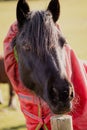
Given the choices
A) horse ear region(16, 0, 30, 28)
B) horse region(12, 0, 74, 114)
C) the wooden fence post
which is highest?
horse ear region(16, 0, 30, 28)

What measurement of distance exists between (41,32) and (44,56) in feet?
0.58

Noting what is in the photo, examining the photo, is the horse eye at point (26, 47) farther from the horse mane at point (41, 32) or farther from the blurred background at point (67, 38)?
the blurred background at point (67, 38)

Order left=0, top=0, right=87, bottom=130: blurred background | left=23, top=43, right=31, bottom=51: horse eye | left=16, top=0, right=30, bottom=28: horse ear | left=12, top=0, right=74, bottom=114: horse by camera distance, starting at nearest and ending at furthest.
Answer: left=12, top=0, right=74, bottom=114: horse, left=23, top=43, right=31, bottom=51: horse eye, left=16, top=0, right=30, bottom=28: horse ear, left=0, top=0, right=87, bottom=130: blurred background

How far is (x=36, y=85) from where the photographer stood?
296cm

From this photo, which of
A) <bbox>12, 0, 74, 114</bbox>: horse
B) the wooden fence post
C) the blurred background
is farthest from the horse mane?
the wooden fence post

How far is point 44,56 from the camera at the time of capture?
109 inches

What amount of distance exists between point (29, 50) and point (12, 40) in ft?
1.49

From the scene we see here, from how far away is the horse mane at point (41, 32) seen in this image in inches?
109

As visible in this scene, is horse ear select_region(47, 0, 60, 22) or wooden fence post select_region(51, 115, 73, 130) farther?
horse ear select_region(47, 0, 60, 22)

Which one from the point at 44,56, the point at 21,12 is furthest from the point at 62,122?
the point at 21,12

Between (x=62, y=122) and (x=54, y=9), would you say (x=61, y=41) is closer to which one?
(x=54, y=9)

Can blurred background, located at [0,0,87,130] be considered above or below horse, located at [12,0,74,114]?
Answer: below

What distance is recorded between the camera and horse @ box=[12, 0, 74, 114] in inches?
102

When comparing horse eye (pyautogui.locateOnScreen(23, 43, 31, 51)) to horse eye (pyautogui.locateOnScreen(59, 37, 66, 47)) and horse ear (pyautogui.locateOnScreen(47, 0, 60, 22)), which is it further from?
horse ear (pyautogui.locateOnScreen(47, 0, 60, 22))
